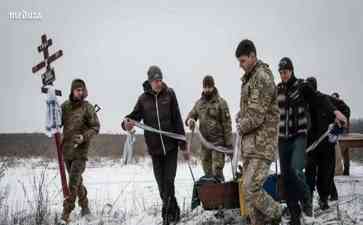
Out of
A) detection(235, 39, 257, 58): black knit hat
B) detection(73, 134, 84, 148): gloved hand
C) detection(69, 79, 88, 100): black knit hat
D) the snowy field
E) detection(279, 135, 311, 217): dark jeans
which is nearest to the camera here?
detection(235, 39, 257, 58): black knit hat

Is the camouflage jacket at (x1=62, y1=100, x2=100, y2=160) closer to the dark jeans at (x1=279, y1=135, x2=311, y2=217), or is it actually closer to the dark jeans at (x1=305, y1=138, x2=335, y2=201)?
the dark jeans at (x1=279, y1=135, x2=311, y2=217)

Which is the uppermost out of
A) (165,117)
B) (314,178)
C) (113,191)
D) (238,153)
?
(165,117)

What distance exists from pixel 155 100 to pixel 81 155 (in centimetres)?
143

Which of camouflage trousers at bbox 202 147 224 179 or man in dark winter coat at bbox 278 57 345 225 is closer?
man in dark winter coat at bbox 278 57 345 225

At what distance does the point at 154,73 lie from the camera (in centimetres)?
600

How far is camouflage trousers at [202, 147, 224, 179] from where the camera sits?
6.84 m

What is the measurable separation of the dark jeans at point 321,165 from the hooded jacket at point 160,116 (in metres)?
1.89

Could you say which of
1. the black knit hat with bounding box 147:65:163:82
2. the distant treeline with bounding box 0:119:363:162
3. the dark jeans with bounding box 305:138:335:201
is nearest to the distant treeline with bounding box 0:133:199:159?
the distant treeline with bounding box 0:119:363:162

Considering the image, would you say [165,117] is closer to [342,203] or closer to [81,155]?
[81,155]

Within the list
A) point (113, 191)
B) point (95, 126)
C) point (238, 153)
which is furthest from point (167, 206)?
point (113, 191)

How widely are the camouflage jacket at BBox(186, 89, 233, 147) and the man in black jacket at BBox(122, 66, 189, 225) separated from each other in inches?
35.5

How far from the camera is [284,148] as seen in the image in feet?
18.1

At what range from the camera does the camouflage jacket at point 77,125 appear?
660 cm

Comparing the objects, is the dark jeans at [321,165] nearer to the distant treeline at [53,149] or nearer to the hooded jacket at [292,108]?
the hooded jacket at [292,108]
